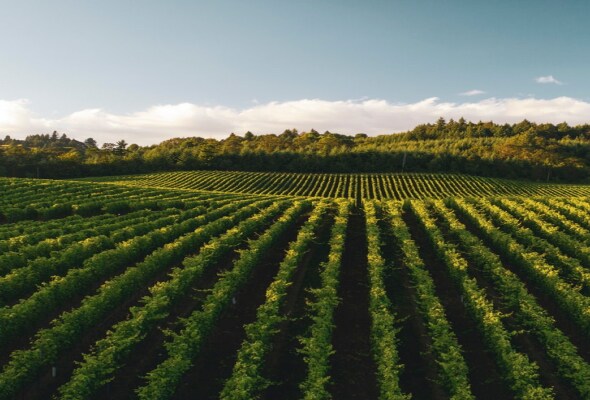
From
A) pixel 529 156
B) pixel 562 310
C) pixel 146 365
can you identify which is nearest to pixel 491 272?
pixel 562 310

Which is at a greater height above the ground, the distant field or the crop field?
the distant field

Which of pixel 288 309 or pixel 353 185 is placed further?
pixel 353 185

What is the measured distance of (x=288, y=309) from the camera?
21125mm

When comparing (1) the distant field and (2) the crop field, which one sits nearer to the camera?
(2) the crop field

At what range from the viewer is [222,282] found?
67.0 feet

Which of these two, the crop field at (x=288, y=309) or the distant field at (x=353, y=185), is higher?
the distant field at (x=353, y=185)

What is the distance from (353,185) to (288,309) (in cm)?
8020

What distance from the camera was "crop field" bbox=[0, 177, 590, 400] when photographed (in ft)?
47.2

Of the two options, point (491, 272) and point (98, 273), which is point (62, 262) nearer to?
point (98, 273)

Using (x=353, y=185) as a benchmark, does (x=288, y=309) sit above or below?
below

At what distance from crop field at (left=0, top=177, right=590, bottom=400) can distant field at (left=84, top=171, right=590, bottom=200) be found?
169ft

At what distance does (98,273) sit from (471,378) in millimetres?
19953

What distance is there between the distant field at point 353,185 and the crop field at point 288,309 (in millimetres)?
51561

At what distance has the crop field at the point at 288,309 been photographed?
1440 cm
